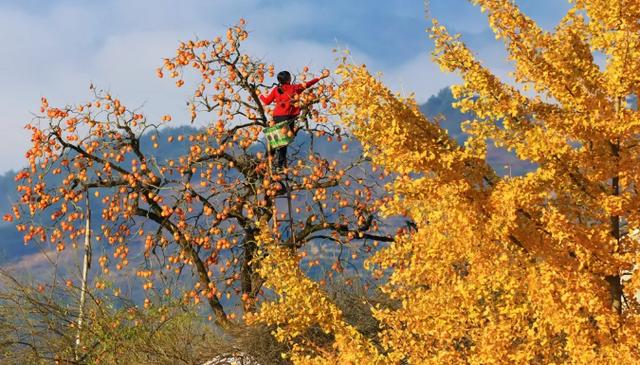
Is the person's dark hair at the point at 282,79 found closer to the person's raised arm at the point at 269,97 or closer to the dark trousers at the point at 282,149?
the person's raised arm at the point at 269,97

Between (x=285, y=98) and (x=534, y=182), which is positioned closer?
(x=534, y=182)

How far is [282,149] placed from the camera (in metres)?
16.7

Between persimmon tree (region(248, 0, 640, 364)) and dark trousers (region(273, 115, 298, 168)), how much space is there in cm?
712

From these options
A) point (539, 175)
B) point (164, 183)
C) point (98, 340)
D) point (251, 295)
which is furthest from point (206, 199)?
point (539, 175)

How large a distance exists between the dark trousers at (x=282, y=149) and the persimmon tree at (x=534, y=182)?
23.3ft

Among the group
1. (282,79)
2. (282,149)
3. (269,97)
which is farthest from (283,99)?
(282,149)

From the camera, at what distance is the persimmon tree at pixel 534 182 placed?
8.51m

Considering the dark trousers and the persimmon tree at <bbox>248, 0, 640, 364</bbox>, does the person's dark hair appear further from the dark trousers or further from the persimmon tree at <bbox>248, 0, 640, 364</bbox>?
the persimmon tree at <bbox>248, 0, 640, 364</bbox>

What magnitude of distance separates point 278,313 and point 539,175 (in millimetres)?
4124

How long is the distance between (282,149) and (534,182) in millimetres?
8662

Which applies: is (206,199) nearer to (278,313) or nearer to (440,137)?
(278,313)

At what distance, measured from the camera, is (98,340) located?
1534 centimetres

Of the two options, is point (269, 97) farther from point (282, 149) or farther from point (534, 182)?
point (534, 182)

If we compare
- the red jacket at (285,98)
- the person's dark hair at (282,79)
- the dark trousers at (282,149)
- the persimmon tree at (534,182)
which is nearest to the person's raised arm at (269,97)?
the red jacket at (285,98)
